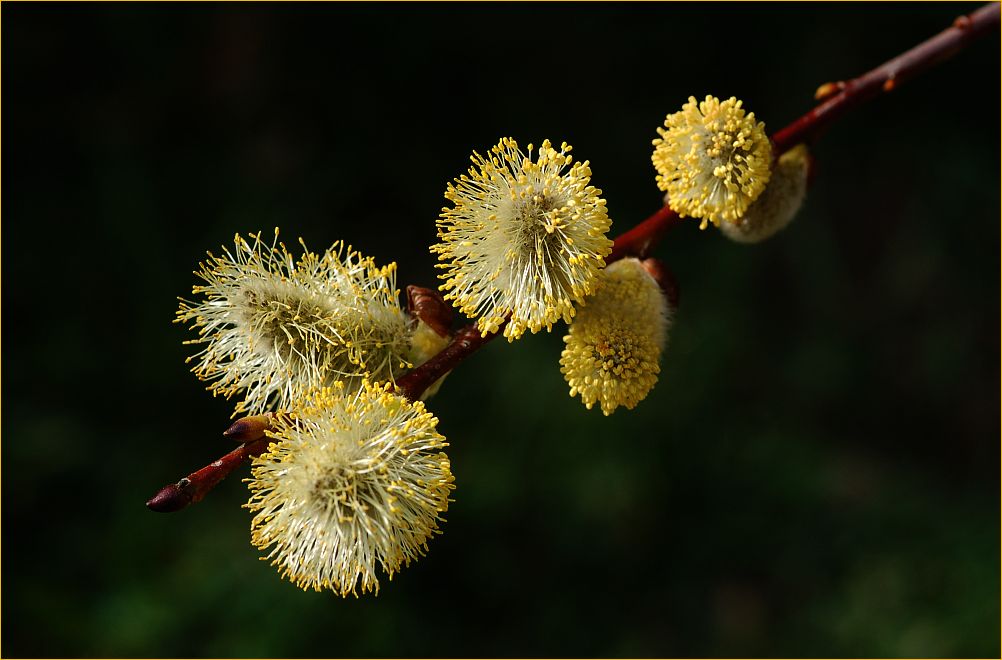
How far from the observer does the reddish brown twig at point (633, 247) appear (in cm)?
97

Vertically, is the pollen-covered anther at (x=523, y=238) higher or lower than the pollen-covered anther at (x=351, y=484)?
higher

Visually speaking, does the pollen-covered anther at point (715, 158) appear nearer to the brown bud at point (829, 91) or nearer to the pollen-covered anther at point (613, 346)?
the pollen-covered anther at point (613, 346)

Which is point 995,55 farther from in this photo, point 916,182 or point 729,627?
point 729,627

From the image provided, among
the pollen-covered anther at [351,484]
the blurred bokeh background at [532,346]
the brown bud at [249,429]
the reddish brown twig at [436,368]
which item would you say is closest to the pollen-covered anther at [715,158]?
the reddish brown twig at [436,368]

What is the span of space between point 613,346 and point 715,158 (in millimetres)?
261

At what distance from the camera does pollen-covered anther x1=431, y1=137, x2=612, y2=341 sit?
1.00 meters

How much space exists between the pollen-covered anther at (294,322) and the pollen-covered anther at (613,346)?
0.77 ft

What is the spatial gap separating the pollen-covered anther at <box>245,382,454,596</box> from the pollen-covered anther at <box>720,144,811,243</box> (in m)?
0.53

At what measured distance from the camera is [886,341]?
332 centimetres

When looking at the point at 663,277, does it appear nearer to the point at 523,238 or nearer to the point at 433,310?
the point at 523,238

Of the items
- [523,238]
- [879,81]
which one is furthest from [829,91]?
[523,238]

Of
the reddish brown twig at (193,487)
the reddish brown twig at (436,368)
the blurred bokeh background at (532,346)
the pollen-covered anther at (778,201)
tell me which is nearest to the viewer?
the reddish brown twig at (193,487)

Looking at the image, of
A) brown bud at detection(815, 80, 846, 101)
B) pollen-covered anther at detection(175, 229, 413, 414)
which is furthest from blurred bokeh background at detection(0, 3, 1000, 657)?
pollen-covered anther at detection(175, 229, 413, 414)

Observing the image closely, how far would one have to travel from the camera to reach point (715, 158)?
1037 millimetres
